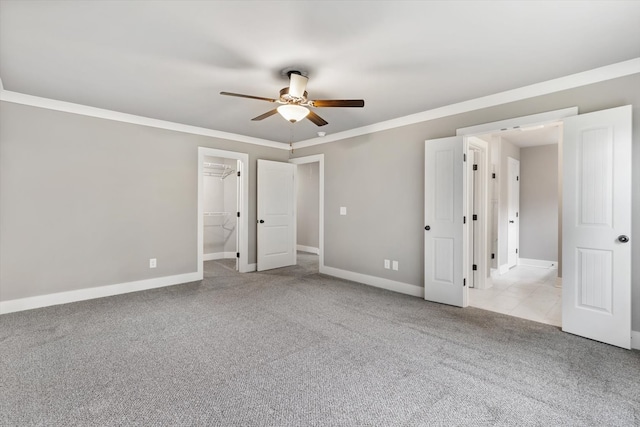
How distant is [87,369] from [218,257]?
4.92 meters

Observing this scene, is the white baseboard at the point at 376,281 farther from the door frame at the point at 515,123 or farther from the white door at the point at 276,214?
the white door at the point at 276,214

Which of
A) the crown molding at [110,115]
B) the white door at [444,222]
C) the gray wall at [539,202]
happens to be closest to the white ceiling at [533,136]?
the gray wall at [539,202]

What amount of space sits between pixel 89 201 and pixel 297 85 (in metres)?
3.23

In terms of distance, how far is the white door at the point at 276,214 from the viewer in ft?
18.9

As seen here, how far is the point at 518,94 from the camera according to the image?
3326mm

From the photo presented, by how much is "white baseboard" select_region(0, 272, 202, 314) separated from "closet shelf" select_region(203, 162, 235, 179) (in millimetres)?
2842

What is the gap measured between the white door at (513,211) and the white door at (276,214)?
430 cm

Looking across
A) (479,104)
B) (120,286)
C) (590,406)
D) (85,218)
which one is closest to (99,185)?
(85,218)

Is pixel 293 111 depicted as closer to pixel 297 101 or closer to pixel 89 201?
pixel 297 101

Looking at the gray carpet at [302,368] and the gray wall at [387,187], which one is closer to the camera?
the gray carpet at [302,368]

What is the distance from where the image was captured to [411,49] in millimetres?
2488

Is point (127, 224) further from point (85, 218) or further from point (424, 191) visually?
point (424, 191)

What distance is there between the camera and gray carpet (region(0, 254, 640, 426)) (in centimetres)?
183

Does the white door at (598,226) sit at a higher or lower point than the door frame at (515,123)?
lower
